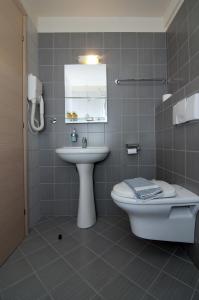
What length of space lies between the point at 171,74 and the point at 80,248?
6.32 ft

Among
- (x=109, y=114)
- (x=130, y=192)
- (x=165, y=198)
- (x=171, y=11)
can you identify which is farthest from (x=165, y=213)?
(x=171, y=11)

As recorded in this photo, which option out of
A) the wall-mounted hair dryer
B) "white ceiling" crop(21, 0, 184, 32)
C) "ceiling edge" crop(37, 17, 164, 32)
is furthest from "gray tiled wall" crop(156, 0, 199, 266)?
the wall-mounted hair dryer

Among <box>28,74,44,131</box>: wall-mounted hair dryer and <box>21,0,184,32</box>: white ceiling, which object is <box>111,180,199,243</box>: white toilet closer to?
<box>28,74,44,131</box>: wall-mounted hair dryer

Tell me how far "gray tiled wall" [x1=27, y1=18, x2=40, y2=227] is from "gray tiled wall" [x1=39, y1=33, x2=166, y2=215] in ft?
0.24

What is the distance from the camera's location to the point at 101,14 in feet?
5.64

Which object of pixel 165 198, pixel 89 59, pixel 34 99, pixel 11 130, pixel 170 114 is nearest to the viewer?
pixel 165 198

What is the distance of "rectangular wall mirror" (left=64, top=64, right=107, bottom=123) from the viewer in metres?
1.76

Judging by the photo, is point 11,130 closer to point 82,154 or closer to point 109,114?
point 82,154

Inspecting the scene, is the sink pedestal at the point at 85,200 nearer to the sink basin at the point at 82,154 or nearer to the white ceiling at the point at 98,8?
the sink basin at the point at 82,154

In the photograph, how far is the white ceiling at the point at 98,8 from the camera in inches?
62.4

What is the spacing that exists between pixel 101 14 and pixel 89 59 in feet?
1.64

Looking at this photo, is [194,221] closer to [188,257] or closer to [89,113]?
[188,257]

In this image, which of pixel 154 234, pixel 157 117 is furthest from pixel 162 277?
pixel 157 117

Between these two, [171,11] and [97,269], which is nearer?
[97,269]
